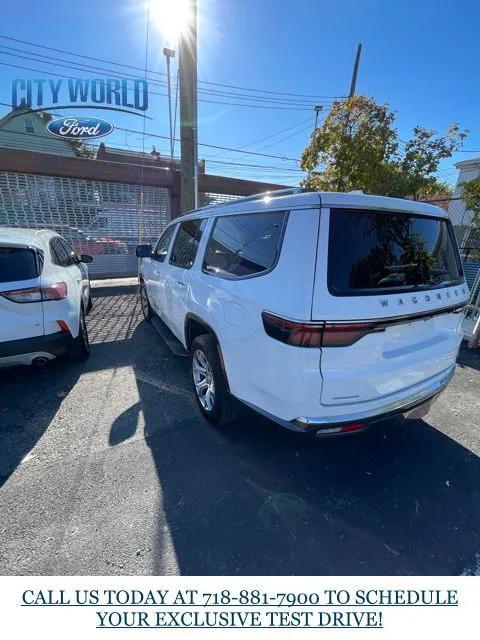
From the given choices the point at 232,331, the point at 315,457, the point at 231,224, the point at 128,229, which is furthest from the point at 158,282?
the point at 128,229

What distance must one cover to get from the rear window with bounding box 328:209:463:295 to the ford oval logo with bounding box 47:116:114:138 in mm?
10717

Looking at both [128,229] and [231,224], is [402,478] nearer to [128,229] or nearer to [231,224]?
[231,224]

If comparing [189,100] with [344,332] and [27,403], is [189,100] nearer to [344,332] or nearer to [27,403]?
[27,403]

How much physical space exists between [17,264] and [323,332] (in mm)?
3278

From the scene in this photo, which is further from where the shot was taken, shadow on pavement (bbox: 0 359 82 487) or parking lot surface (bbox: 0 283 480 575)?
shadow on pavement (bbox: 0 359 82 487)

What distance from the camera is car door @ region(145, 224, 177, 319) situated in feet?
13.5

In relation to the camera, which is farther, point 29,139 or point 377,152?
point 29,139

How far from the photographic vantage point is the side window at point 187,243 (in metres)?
3.19

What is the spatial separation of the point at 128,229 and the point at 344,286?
10.9m

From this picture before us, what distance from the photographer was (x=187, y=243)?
11.5 ft

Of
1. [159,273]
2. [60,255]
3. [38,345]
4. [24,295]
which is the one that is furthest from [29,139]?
[38,345]

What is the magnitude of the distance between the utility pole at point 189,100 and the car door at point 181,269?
13.8 ft

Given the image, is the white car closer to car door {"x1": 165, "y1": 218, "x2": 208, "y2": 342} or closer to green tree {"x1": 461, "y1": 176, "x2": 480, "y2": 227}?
car door {"x1": 165, "y1": 218, "x2": 208, "y2": 342}

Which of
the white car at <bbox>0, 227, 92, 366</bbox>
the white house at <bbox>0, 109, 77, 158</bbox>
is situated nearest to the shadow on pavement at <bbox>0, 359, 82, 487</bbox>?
the white car at <bbox>0, 227, 92, 366</bbox>
